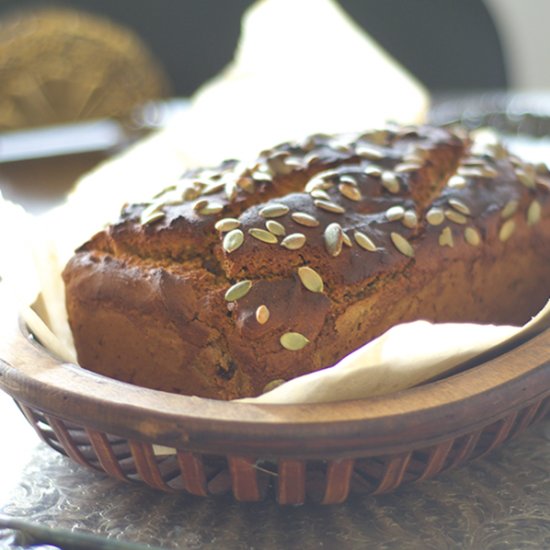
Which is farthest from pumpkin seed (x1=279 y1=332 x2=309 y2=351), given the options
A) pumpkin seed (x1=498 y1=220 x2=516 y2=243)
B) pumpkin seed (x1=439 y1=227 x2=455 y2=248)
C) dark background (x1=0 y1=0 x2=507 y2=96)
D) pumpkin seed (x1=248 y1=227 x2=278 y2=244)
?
dark background (x1=0 y1=0 x2=507 y2=96)

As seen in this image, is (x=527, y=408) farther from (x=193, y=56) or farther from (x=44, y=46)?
(x=193, y=56)

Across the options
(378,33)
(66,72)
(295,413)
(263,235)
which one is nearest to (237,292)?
(263,235)

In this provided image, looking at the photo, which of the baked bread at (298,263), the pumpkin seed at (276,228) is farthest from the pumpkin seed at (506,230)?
the pumpkin seed at (276,228)

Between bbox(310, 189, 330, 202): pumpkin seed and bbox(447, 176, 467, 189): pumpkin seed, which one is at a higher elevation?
bbox(310, 189, 330, 202): pumpkin seed

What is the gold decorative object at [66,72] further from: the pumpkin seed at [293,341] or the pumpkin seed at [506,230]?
the pumpkin seed at [293,341]

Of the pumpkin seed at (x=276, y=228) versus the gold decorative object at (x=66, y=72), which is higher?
the pumpkin seed at (x=276, y=228)

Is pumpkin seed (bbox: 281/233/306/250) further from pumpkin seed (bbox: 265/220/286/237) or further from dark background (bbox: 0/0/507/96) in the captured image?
dark background (bbox: 0/0/507/96)

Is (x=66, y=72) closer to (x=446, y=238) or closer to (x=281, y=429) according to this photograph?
(x=446, y=238)
